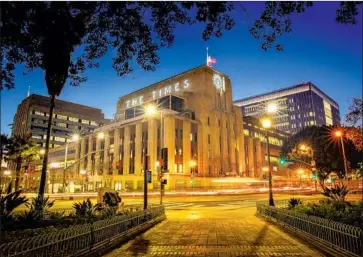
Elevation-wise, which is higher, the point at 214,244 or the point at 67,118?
the point at 67,118

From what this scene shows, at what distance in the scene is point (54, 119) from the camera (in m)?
111

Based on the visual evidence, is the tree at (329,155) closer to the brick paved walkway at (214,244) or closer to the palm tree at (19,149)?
the brick paved walkway at (214,244)

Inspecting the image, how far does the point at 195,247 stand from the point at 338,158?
51908 mm

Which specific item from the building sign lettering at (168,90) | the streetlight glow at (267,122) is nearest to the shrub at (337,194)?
the streetlight glow at (267,122)

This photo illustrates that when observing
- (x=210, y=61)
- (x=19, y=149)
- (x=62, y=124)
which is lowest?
(x=19, y=149)

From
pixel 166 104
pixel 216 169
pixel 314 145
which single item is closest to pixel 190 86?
pixel 166 104

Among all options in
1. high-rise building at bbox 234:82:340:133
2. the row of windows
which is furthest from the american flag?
high-rise building at bbox 234:82:340:133

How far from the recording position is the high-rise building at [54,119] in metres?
107

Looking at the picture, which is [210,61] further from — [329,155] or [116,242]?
[116,242]

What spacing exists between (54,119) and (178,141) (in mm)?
67784

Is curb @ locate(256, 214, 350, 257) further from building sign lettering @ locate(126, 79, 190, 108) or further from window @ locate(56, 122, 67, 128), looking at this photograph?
window @ locate(56, 122, 67, 128)

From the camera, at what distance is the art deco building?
210 feet

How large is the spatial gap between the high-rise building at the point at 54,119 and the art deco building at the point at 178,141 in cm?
3040

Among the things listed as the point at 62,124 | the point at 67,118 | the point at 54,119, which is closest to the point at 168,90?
the point at 54,119
